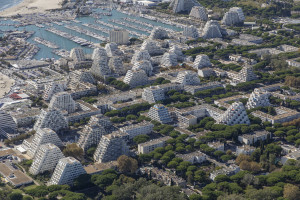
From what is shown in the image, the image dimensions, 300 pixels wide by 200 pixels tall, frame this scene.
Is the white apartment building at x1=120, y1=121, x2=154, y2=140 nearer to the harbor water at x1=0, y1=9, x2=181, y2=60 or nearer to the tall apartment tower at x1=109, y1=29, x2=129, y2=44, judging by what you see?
the harbor water at x1=0, y1=9, x2=181, y2=60

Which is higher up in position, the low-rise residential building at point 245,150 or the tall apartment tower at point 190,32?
the tall apartment tower at point 190,32

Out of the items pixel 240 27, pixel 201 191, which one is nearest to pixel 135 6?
pixel 240 27

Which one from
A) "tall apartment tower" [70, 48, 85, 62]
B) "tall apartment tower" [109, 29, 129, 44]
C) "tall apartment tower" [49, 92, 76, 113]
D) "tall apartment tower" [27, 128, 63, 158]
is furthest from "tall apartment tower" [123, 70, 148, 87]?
"tall apartment tower" [27, 128, 63, 158]

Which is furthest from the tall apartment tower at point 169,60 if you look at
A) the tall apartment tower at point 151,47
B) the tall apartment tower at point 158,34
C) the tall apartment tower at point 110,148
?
the tall apartment tower at point 110,148

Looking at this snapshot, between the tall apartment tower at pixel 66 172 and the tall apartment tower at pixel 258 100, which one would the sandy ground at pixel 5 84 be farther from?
the tall apartment tower at pixel 258 100

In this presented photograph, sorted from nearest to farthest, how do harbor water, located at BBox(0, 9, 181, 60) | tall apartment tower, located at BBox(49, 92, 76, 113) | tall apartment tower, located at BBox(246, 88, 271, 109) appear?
tall apartment tower, located at BBox(49, 92, 76, 113)
tall apartment tower, located at BBox(246, 88, 271, 109)
harbor water, located at BBox(0, 9, 181, 60)

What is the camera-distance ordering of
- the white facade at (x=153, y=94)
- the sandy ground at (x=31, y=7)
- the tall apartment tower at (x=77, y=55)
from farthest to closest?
the sandy ground at (x=31, y=7) → the tall apartment tower at (x=77, y=55) → the white facade at (x=153, y=94)

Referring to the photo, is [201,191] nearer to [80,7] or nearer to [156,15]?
[156,15]
